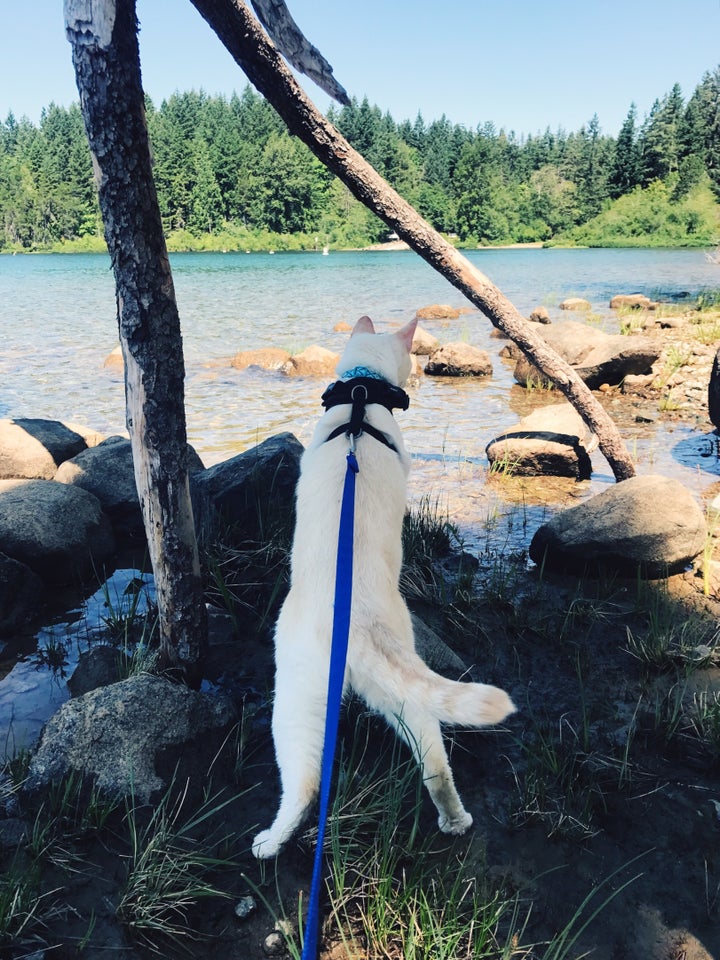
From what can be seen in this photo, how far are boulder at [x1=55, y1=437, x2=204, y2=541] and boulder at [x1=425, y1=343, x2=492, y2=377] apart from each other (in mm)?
9060

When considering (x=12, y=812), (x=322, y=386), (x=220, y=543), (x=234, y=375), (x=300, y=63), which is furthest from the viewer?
(x=234, y=375)

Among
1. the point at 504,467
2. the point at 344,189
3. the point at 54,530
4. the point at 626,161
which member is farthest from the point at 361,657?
the point at 626,161

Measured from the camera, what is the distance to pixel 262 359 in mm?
14977

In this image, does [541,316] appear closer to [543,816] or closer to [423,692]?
[543,816]

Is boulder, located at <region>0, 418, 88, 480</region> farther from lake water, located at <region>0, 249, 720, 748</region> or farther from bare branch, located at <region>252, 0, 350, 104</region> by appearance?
bare branch, located at <region>252, 0, 350, 104</region>

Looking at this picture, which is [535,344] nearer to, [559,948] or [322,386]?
[559,948]

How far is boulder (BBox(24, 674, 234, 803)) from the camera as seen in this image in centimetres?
283

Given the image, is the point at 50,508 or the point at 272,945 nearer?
the point at 272,945

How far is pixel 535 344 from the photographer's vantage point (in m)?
6.50

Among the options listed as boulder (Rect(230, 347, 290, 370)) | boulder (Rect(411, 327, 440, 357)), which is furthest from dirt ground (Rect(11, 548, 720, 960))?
boulder (Rect(411, 327, 440, 357))

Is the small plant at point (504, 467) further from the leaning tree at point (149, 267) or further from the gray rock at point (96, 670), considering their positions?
the gray rock at point (96, 670)

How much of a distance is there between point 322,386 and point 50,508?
8.58 m

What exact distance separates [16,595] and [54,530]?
2.02 feet

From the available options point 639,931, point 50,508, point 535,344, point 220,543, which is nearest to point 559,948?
point 639,931
